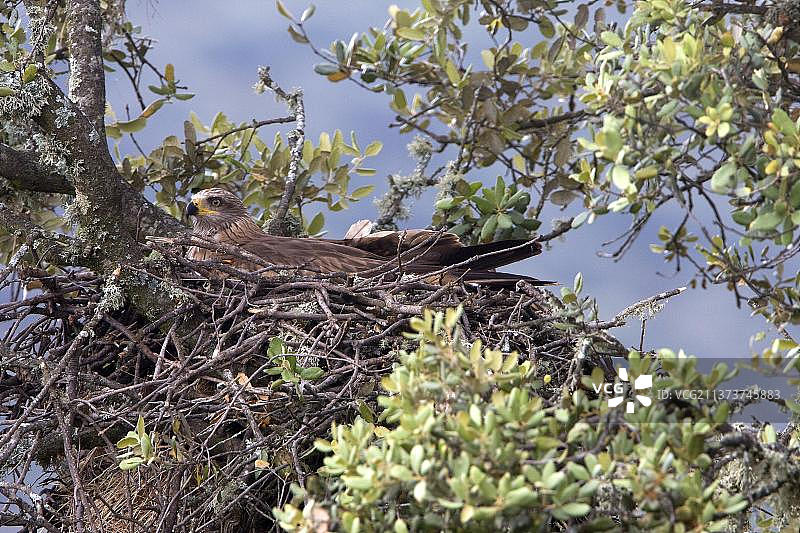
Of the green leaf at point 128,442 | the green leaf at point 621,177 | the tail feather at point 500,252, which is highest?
the tail feather at point 500,252

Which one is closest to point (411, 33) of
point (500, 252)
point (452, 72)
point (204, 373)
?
point (452, 72)

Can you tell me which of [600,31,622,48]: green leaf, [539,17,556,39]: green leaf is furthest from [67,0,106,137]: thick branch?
[600,31,622,48]: green leaf

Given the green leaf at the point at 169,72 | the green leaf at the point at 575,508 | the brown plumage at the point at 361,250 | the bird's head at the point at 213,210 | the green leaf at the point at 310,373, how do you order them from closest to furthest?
the green leaf at the point at 575,508
the green leaf at the point at 310,373
the brown plumage at the point at 361,250
the bird's head at the point at 213,210
the green leaf at the point at 169,72

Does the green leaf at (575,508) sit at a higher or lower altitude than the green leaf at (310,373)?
lower

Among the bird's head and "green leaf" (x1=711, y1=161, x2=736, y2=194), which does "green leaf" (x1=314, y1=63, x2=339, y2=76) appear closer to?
the bird's head

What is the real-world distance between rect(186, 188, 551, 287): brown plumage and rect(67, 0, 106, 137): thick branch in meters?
0.89

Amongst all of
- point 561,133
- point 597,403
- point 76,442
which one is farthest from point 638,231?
point 76,442

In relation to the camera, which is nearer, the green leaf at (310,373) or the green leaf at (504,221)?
the green leaf at (310,373)

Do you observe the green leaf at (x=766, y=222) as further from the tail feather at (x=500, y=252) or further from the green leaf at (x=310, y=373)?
the tail feather at (x=500, y=252)

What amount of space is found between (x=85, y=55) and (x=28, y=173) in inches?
25.4

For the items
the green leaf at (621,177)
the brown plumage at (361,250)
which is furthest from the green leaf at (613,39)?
the brown plumage at (361,250)

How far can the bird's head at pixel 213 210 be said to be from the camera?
18.5ft

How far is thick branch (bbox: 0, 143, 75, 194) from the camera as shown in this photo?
4828 millimetres

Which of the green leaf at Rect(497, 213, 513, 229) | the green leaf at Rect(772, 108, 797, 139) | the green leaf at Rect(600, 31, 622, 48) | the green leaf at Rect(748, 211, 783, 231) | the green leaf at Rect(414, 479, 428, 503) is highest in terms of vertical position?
the green leaf at Rect(497, 213, 513, 229)
